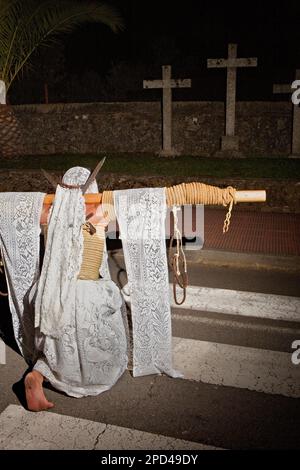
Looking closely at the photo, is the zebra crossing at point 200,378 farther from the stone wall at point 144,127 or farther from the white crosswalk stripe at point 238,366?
the stone wall at point 144,127

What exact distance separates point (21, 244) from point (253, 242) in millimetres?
5110

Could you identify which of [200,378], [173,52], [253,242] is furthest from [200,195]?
[173,52]

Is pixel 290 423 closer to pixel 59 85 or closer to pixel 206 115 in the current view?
pixel 206 115

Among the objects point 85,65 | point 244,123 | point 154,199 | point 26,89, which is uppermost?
point 85,65

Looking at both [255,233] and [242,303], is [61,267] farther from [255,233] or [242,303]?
[255,233]

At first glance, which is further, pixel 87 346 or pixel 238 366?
pixel 238 366

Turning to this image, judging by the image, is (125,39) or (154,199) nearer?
(154,199)

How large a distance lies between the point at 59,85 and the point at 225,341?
22.2 metres

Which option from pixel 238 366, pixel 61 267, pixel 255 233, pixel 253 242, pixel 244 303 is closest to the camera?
pixel 61 267

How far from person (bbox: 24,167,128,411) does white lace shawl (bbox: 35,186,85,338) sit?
0.21ft

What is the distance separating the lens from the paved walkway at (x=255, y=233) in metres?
8.08

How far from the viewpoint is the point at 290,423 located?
150 inches

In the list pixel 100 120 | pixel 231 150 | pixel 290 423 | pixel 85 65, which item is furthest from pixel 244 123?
pixel 85 65

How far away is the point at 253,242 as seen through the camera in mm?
8445
